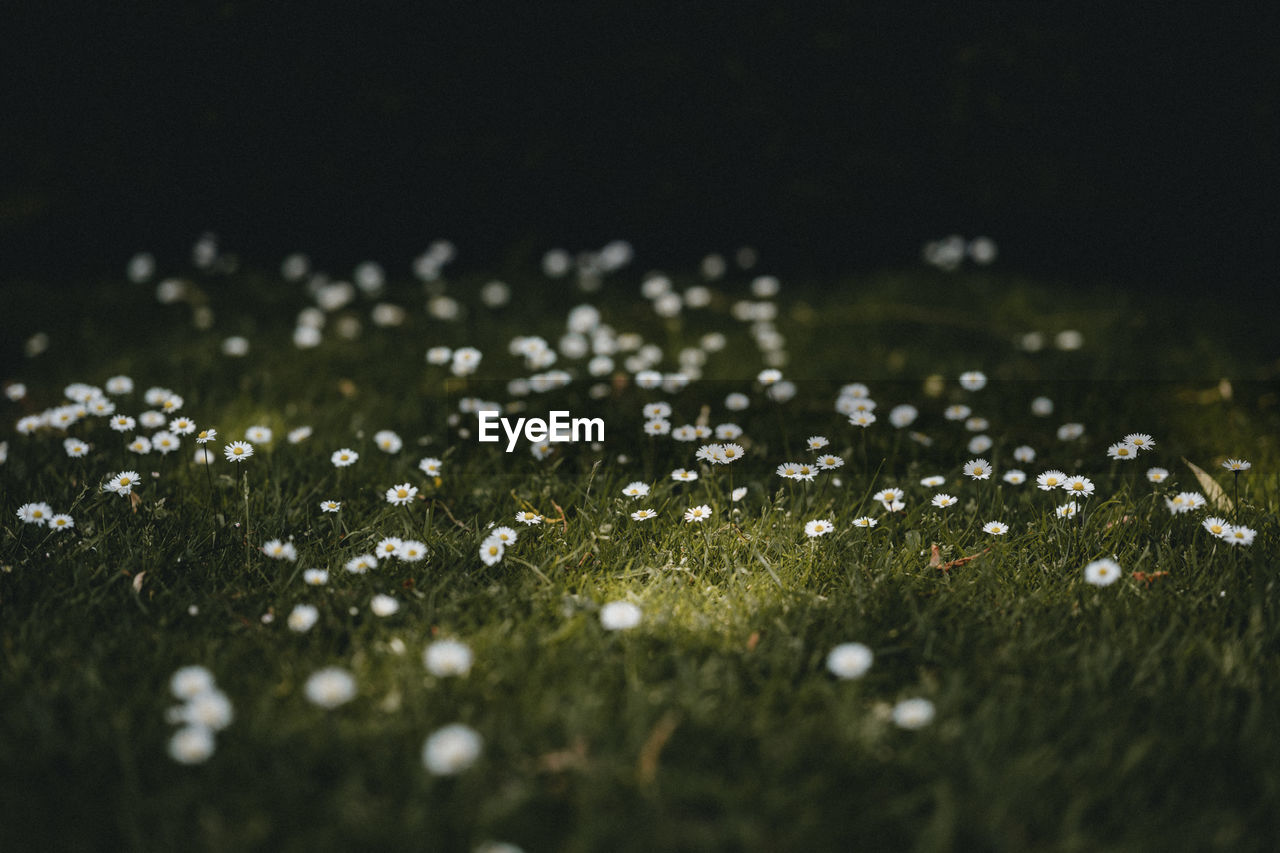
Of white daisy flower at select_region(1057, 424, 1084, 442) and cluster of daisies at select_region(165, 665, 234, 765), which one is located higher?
cluster of daisies at select_region(165, 665, 234, 765)

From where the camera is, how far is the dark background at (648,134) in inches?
163

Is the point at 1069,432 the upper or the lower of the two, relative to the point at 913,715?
lower

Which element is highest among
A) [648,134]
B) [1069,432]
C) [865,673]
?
[648,134]

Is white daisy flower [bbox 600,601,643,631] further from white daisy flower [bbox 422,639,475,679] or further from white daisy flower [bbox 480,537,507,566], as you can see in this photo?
white daisy flower [bbox 480,537,507,566]

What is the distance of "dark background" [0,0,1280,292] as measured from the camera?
13.6ft

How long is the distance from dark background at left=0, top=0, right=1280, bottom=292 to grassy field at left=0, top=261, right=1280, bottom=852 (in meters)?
1.58

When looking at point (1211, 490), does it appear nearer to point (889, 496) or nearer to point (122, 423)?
point (889, 496)

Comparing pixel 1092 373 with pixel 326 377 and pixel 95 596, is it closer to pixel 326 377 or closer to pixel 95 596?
pixel 326 377

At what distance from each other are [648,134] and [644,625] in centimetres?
329

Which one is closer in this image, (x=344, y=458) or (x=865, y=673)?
(x=865, y=673)

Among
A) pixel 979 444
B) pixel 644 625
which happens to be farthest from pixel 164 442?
pixel 979 444

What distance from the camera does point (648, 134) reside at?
4516mm

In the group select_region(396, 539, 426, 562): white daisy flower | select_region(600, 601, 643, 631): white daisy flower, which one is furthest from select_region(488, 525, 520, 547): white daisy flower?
select_region(600, 601, 643, 631): white daisy flower

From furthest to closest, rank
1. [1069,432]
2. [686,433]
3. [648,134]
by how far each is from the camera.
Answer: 1. [648,134]
2. [1069,432]
3. [686,433]
